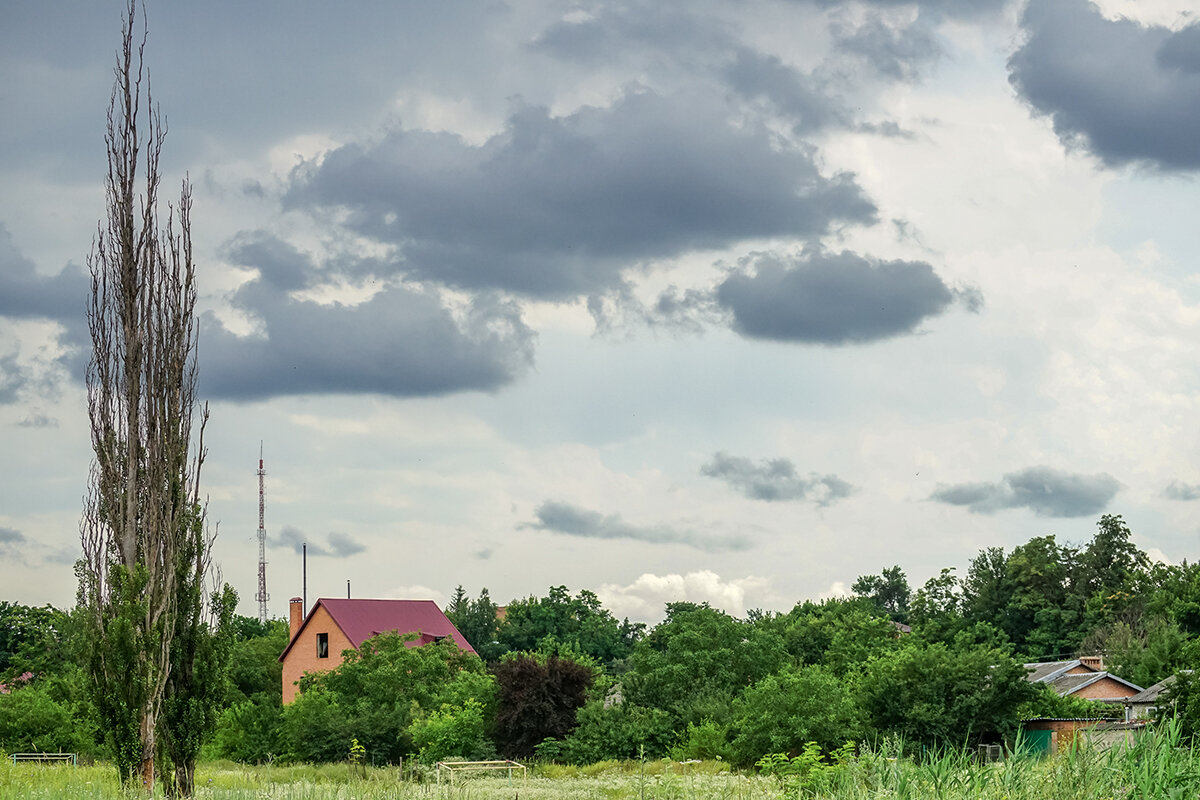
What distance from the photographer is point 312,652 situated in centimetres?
5419

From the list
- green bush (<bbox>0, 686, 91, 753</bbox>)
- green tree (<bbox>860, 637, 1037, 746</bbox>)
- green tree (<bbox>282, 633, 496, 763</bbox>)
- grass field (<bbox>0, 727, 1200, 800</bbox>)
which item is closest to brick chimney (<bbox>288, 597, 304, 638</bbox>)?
green tree (<bbox>282, 633, 496, 763</bbox>)

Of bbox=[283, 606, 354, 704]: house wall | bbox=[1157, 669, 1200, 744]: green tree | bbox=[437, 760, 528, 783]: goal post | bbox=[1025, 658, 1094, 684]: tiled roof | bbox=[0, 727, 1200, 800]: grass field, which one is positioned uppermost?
bbox=[283, 606, 354, 704]: house wall

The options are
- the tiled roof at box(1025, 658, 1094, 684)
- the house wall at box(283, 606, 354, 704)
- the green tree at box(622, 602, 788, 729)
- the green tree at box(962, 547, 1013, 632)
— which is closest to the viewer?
the green tree at box(622, 602, 788, 729)

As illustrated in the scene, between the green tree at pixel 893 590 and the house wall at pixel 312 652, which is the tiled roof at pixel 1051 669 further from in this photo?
the green tree at pixel 893 590

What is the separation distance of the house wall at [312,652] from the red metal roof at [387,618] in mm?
320

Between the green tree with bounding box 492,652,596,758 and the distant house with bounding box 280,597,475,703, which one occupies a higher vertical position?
the distant house with bounding box 280,597,475,703

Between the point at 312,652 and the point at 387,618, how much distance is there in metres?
3.92

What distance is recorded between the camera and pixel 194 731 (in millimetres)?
19703

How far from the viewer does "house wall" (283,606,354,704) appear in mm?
53031

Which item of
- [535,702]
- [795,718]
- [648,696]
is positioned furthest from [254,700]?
[795,718]

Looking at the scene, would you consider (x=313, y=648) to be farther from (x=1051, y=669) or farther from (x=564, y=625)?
(x=1051, y=669)

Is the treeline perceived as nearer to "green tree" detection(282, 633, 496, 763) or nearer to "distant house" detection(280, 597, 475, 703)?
"green tree" detection(282, 633, 496, 763)

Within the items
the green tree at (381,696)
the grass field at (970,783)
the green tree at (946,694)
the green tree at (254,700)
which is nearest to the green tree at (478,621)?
the green tree at (254,700)

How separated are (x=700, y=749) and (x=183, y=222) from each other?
72.7 feet
